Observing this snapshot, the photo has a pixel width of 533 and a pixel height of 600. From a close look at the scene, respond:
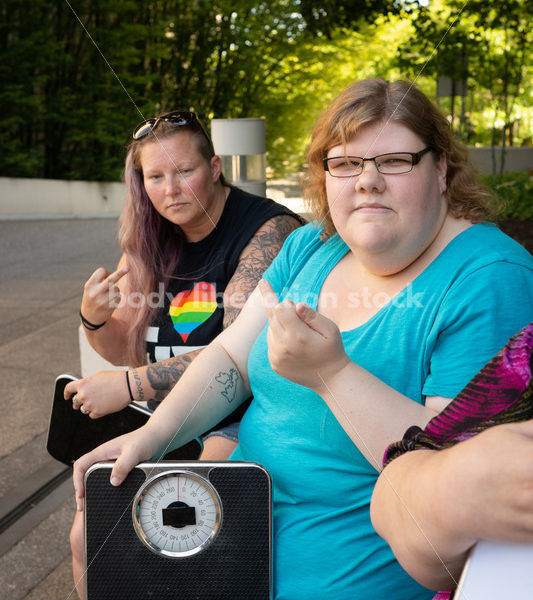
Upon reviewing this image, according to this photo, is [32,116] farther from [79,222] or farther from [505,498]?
[505,498]

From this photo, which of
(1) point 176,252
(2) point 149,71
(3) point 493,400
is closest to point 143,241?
(1) point 176,252

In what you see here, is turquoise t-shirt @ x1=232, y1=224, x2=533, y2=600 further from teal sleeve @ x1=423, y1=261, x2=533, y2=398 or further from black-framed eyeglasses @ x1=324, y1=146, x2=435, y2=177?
black-framed eyeglasses @ x1=324, y1=146, x2=435, y2=177

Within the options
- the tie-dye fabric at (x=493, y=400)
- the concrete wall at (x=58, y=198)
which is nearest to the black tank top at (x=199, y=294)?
the tie-dye fabric at (x=493, y=400)

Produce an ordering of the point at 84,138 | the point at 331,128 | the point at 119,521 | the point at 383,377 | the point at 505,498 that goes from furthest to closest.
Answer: the point at 84,138 < the point at 331,128 < the point at 383,377 < the point at 119,521 < the point at 505,498

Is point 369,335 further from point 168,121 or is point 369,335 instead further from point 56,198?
point 56,198

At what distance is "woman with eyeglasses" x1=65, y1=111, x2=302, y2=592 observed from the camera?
8.03 feet

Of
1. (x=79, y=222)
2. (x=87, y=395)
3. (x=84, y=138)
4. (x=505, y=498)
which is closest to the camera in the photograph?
(x=505, y=498)

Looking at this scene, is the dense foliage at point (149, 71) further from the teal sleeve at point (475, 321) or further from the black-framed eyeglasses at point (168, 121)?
the teal sleeve at point (475, 321)

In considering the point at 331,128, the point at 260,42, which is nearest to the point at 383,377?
the point at 331,128

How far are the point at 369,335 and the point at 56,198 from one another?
14.5 metres

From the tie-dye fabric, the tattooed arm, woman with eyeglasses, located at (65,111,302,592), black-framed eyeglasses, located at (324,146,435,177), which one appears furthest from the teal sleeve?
woman with eyeglasses, located at (65,111,302,592)

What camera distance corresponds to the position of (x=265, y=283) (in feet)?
4.95

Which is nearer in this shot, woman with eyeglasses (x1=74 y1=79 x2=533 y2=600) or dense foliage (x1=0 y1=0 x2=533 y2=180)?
woman with eyeglasses (x1=74 y1=79 x2=533 y2=600)

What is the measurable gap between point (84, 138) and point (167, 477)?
14680mm
